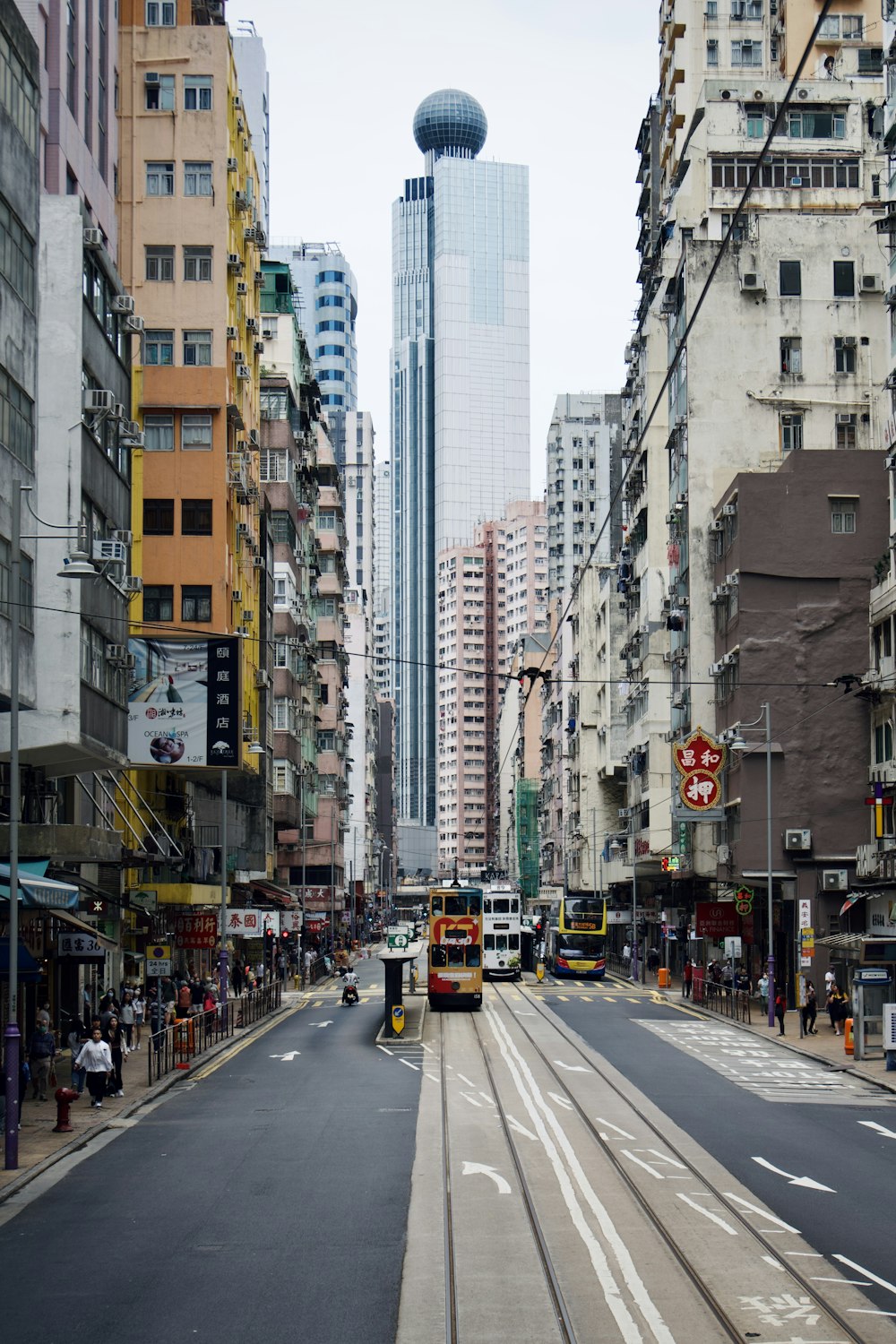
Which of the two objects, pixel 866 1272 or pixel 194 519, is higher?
pixel 194 519

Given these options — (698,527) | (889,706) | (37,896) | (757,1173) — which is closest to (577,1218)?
(757,1173)

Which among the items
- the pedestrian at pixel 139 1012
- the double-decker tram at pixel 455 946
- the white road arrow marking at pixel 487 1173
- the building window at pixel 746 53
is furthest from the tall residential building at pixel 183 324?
the white road arrow marking at pixel 487 1173

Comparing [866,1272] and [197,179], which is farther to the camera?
[197,179]

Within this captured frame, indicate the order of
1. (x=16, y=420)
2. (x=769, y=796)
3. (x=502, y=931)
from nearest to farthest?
(x=16, y=420) → (x=769, y=796) → (x=502, y=931)

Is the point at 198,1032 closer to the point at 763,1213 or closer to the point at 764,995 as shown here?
the point at 764,995

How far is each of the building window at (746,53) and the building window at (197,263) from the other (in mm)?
37683

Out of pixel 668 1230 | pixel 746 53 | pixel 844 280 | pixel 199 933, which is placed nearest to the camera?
pixel 668 1230

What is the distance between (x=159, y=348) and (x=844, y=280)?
29001 mm

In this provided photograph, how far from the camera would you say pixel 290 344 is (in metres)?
92.3

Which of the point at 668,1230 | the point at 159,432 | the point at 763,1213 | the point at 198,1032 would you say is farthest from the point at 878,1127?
the point at 159,432

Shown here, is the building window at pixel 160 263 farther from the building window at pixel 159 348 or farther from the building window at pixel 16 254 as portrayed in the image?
the building window at pixel 16 254

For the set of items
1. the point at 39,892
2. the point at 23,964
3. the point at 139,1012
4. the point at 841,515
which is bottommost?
the point at 139,1012

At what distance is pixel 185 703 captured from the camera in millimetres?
47656

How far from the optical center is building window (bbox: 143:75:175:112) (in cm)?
6109
